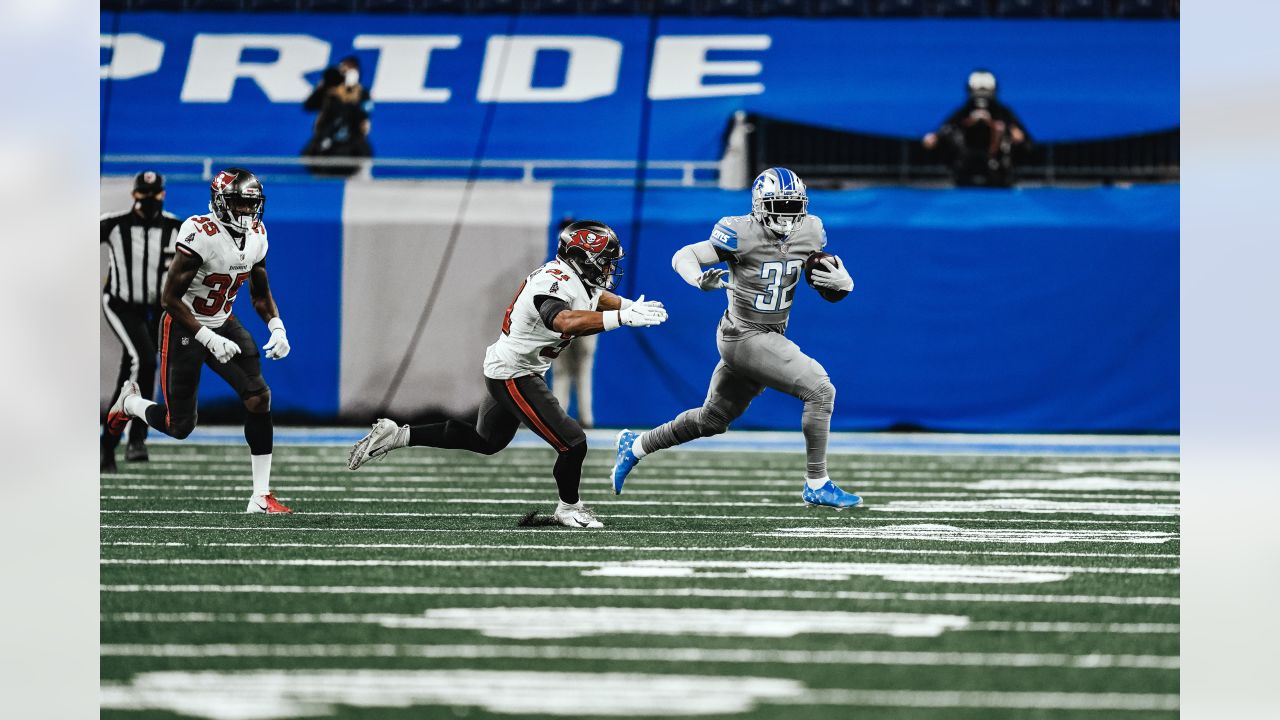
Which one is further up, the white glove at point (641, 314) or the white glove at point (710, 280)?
the white glove at point (710, 280)

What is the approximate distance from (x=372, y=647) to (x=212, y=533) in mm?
2309

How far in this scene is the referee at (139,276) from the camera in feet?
29.2

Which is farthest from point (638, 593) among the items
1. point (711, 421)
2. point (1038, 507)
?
point (1038, 507)

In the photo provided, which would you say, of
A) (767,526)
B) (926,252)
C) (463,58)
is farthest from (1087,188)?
(767,526)

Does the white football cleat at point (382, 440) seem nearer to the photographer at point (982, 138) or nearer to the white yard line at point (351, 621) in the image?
the white yard line at point (351, 621)

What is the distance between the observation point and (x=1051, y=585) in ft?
16.3

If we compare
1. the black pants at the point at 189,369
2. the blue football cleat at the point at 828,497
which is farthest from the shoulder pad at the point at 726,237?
the black pants at the point at 189,369

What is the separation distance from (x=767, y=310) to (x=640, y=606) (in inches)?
114

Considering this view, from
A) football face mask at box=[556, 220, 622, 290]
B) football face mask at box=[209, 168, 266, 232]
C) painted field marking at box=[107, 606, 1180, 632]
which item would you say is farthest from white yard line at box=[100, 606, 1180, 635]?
football face mask at box=[209, 168, 266, 232]

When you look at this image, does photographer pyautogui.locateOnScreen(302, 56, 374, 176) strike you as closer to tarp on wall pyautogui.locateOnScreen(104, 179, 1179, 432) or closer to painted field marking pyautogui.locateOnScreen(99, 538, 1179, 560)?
tarp on wall pyautogui.locateOnScreen(104, 179, 1179, 432)

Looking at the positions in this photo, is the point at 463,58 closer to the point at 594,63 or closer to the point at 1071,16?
the point at 594,63

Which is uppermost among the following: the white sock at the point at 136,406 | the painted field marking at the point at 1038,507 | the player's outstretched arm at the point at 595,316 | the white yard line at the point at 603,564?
the player's outstretched arm at the point at 595,316

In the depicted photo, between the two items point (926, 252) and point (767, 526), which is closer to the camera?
point (767, 526)

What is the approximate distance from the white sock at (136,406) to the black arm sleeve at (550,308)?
196 cm
